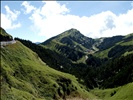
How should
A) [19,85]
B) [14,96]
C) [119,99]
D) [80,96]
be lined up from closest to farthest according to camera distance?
[14,96], [19,85], [119,99], [80,96]

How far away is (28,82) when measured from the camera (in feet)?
546

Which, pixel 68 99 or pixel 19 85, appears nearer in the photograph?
pixel 19 85

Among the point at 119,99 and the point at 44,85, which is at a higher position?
the point at 44,85

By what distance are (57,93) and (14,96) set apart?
48.7m

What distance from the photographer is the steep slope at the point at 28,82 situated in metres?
141

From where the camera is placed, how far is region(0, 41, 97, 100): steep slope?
140875mm

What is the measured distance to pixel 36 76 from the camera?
589 feet

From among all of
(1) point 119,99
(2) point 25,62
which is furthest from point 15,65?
(1) point 119,99

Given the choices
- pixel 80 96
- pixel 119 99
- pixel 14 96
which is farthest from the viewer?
pixel 80 96

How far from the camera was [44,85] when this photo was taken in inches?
6905

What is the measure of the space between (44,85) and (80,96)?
28.7m

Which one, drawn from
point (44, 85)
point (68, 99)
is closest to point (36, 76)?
point (44, 85)

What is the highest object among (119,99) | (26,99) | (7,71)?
(7,71)

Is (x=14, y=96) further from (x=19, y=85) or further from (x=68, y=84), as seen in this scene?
(x=68, y=84)
